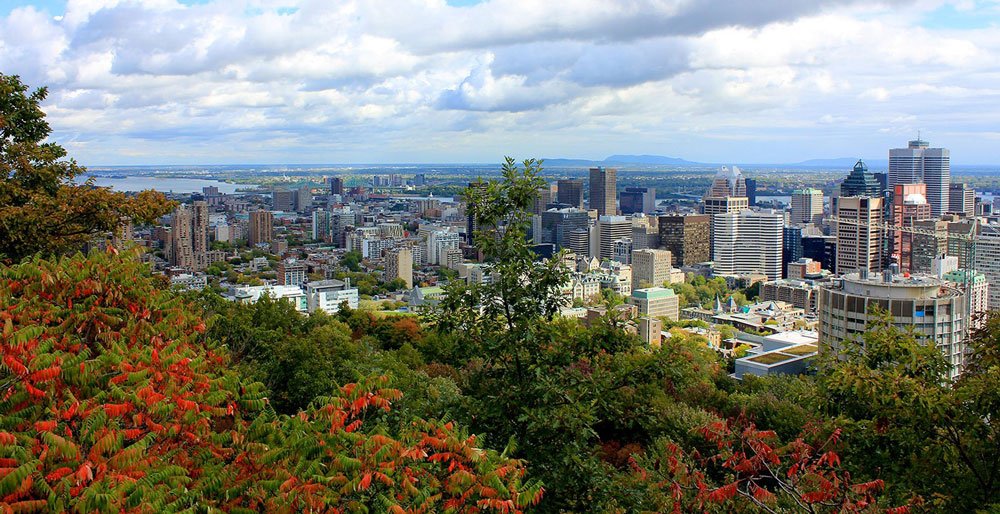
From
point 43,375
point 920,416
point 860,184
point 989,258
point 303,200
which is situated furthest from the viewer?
point 303,200

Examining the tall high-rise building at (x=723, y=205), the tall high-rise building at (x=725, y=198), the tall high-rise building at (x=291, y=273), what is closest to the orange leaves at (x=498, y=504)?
the tall high-rise building at (x=291, y=273)

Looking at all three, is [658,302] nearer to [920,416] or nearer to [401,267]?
[401,267]

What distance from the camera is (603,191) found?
8669 centimetres

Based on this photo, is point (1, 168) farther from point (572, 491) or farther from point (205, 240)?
point (205, 240)

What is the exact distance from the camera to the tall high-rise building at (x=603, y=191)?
8588cm

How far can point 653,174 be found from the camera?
133750 mm

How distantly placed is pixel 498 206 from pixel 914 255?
54.6m

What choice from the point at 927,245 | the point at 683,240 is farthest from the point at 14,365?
the point at 683,240

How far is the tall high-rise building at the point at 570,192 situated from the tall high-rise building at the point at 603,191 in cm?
148

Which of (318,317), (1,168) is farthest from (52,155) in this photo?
(318,317)

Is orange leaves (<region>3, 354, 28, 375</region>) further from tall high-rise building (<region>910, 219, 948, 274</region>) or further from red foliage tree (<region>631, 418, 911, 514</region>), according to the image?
tall high-rise building (<region>910, 219, 948, 274</region>)

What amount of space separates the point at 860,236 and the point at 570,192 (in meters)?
40.2

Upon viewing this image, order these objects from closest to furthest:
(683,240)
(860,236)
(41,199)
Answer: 1. (41,199)
2. (860,236)
3. (683,240)

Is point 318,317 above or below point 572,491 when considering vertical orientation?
below
